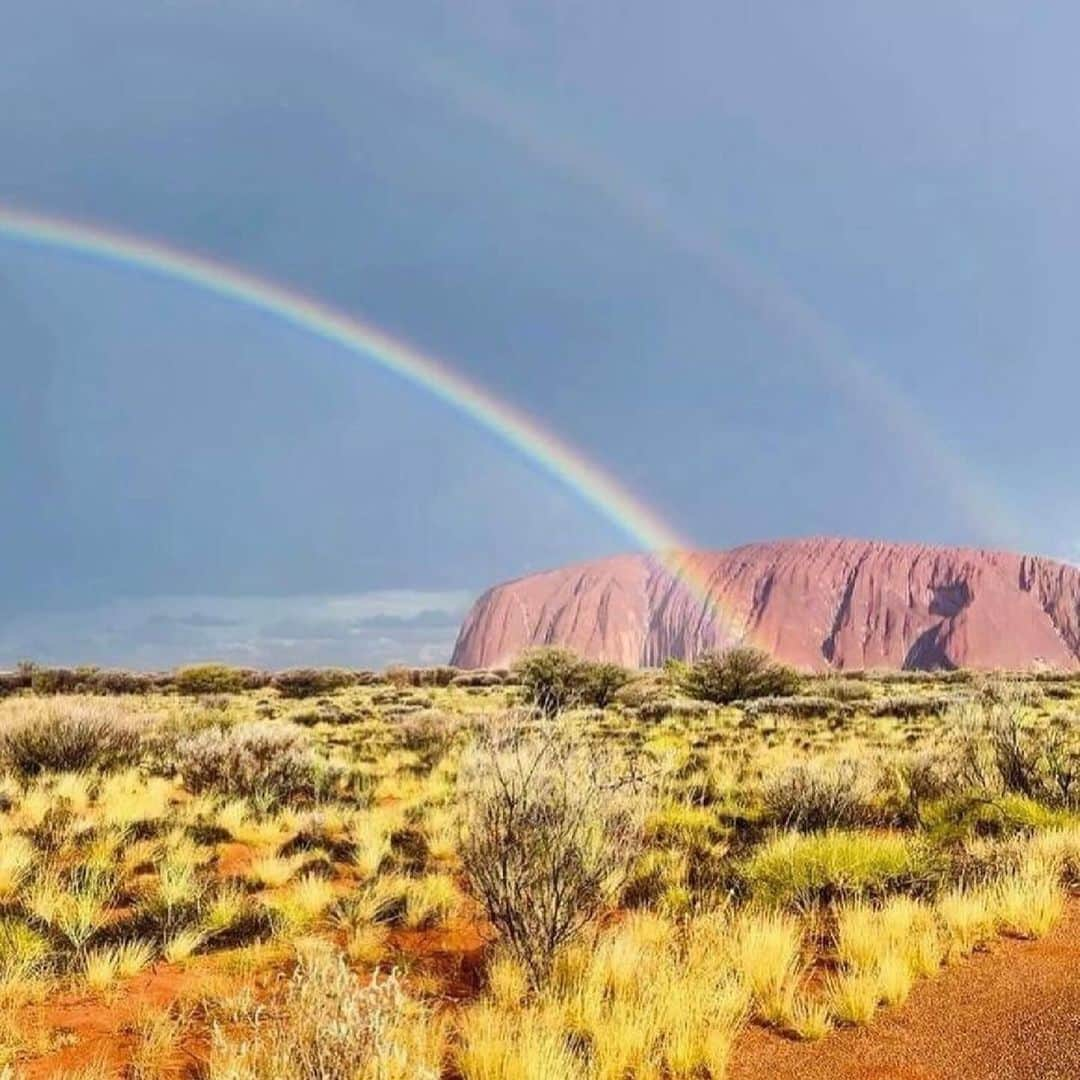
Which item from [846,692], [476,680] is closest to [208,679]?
[476,680]

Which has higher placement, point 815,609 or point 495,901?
point 815,609

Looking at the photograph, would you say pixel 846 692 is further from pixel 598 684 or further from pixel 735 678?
pixel 598 684

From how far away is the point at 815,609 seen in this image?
137750 millimetres

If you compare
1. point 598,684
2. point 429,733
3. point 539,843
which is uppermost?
point 539,843

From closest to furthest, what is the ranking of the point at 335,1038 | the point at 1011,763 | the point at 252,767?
the point at 335,1038 < the point at 1011,763 < the point at 252,767

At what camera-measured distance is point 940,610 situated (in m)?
133

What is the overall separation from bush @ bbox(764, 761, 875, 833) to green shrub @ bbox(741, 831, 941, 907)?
199 cm

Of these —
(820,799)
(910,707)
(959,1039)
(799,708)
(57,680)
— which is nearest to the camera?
(959,1039)

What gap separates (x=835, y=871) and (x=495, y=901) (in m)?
3.36

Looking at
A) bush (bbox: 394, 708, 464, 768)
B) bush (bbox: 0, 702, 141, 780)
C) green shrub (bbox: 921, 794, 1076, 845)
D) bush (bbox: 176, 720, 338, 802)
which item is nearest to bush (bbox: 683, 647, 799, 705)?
bush (bbox: 394, 708, 464, 768)

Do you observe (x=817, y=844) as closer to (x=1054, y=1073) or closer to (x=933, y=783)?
(x=1054, y=1073)

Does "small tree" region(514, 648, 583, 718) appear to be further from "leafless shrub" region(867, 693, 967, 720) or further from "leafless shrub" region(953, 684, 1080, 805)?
"leafless shrub" region(953, 684, 1080, 805)

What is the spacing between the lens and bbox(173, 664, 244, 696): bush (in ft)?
180

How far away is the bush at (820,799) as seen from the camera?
11.2m
